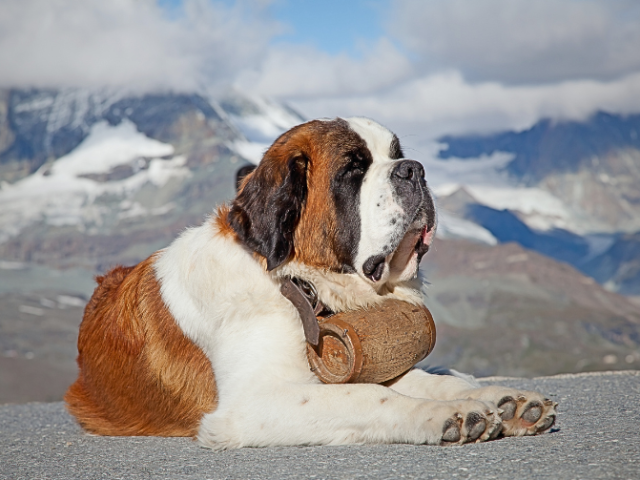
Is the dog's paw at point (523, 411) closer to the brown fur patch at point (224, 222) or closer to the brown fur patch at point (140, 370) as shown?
the brown fur patch at point (140, 370)

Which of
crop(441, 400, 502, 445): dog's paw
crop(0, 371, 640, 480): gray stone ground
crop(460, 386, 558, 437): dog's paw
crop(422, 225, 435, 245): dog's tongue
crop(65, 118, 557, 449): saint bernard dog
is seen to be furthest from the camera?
crop(422, 225, 435, 245): dog's tongue

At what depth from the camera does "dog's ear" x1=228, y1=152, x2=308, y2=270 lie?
4484mm

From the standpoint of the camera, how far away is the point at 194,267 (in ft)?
15.7

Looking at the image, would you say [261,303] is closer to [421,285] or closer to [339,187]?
[339,187]

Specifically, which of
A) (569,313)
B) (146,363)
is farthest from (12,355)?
(146,363)

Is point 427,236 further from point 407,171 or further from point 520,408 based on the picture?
point 520,408

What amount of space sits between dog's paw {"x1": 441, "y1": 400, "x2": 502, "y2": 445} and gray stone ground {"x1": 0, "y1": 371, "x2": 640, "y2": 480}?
0.06m

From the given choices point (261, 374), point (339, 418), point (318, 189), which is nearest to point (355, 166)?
point (318, 189)

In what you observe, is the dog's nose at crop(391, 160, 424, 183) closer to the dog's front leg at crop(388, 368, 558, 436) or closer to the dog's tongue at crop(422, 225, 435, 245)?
the dog's tongue at crop(422, 225, 435, 245)

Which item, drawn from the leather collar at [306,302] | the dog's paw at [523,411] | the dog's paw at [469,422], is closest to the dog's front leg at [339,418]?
the dog's paw at [469,422]

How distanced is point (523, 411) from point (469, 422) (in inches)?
16.6

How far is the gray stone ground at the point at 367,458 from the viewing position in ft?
10.8

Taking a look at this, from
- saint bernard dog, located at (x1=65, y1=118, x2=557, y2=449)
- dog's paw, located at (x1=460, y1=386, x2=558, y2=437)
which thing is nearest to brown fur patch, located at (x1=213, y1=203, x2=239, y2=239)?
saint bernard dog, located at (x1=65, y1=118, x2=557, y2=449)

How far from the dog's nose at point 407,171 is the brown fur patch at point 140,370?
1818 millimetres
